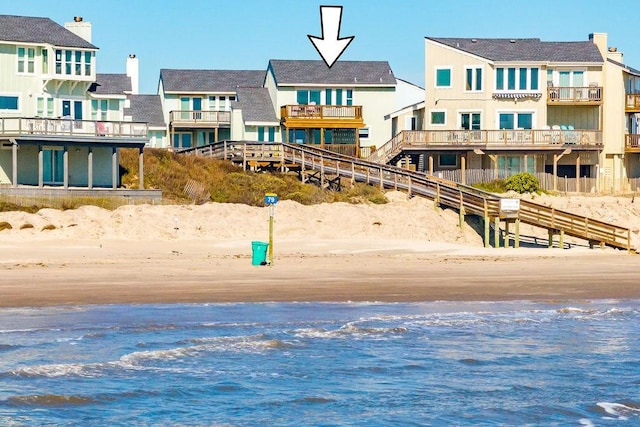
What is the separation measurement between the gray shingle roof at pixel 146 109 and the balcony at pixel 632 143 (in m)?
29.6

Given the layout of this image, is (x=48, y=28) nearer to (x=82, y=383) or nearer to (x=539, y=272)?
(x=539, y=272)

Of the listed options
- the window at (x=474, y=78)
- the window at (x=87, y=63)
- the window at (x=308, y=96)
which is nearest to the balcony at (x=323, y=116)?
the window at (x=308, y=96)

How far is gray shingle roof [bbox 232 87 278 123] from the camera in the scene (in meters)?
69.0

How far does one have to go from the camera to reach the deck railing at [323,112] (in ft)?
218

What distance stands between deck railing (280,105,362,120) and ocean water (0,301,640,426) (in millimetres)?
39871

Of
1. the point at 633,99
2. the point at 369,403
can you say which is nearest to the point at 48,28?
the point at 633,99

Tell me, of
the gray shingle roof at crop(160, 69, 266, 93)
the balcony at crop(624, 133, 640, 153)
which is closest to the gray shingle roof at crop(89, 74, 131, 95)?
the gray shingle roof at crop(160, 69, 266, 93)

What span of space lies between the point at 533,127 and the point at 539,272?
28501mm

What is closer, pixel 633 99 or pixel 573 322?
pixel 573 322

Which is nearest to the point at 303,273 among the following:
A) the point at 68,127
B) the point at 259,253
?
the point at 259,253

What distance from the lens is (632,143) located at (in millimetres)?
63781

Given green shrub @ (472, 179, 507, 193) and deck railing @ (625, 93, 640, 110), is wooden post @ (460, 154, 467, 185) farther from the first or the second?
deck railing @ (625, 93, 640, 110)

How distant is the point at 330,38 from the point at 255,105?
168 ft

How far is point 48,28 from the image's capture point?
2018 inches
